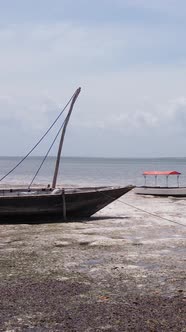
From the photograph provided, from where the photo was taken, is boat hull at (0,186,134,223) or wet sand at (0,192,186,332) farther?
boat hull at (0,186,134,223)

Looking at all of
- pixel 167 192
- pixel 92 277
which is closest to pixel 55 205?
pixel 92 277

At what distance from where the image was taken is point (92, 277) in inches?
394

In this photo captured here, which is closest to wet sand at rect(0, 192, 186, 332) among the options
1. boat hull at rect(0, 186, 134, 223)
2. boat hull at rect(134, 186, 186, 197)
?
boat hull at rect(0, 186, 134, 223)

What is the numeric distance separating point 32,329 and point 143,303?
199cm

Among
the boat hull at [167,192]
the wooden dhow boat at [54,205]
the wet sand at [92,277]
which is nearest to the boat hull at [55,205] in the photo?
the wooden dhow boat at [54,205]

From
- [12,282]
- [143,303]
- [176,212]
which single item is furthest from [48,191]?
[143,303]

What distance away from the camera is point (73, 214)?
19.2 metres

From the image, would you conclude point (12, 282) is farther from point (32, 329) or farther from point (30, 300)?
point (32, 329)

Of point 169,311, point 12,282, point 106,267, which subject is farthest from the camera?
point 106,267

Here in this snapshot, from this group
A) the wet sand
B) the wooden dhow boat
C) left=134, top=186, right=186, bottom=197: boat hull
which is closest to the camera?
the wet sand

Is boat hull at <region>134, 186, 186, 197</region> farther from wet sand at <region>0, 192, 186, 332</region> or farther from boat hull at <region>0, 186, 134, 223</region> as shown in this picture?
wet sand at <region>0, 192, 186, 332</region>

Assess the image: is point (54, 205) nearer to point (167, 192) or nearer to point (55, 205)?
point (55, 205)

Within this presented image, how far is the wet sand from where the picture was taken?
7438 millimetres

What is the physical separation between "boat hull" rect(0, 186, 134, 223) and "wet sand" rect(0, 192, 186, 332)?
2.98 ft
